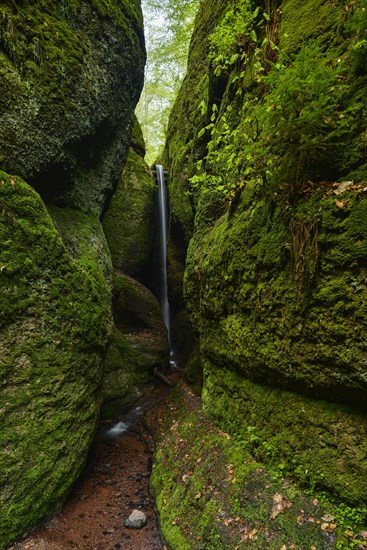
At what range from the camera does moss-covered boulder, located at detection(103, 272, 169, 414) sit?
9.04 metres

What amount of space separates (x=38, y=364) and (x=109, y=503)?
270 cm

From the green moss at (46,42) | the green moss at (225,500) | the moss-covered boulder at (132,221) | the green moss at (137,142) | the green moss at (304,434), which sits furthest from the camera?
the green moss at (137,142)

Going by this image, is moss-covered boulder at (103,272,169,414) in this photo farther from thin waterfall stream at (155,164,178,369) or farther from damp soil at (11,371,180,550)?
thin waterfall stream at (155,164,178,369)

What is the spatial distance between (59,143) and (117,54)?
360 cm

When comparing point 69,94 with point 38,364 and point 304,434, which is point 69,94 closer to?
point 38,364

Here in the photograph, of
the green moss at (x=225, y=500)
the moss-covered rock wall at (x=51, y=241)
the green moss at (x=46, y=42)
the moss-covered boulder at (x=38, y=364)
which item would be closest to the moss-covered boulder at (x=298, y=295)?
the green moss at (x=225, y=500)

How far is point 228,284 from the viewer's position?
225 inches

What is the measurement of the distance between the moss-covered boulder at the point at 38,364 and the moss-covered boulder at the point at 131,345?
297cm

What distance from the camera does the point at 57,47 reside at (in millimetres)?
6770

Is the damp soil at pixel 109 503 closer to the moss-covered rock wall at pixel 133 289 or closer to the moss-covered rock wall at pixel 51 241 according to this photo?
the moss-covered rock wall at pixel 51 241

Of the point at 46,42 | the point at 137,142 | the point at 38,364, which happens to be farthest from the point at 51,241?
the point at 137,142

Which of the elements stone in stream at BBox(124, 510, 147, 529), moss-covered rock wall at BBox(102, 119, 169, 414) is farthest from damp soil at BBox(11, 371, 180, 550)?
moss-covered rock wall at BBox(102, 119, 169, 414)

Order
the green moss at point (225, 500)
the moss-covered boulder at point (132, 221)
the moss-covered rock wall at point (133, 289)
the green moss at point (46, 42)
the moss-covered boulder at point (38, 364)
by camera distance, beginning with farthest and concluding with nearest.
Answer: the moss-covered boulder at point (132, 221) → the moss-covered rock wall at point (133, 289) → the green moss at point (46, 42) → the moss-covered boulder at point (38, 364) → the green moss at point (225, 500)

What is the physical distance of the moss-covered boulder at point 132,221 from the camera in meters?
13.1
